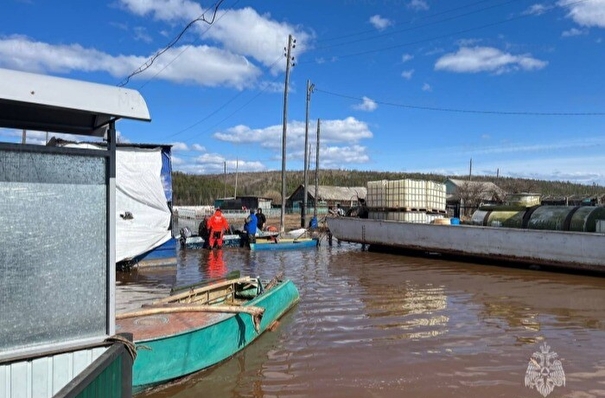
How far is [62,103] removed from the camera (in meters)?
3.11

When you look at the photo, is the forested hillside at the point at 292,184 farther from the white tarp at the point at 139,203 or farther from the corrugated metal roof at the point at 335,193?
the white tarp at the point at 139,203

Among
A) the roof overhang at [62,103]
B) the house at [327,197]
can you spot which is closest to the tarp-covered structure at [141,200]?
the roof overhang at [62,103]

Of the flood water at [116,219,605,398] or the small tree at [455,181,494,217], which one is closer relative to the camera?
the flood water at [116,219,605,398]

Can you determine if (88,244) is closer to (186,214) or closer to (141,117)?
(141,117)

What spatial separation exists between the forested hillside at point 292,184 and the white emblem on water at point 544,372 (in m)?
60.1

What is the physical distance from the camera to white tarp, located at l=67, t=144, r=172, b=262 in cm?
1317

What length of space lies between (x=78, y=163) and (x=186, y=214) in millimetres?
43490

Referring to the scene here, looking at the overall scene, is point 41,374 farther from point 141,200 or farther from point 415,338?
point 141,200

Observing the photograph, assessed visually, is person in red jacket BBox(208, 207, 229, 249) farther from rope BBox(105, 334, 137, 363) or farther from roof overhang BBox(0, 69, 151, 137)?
rope BBox(105, 334, 137, 363)

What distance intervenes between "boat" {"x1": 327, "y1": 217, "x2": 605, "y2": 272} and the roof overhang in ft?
48.6

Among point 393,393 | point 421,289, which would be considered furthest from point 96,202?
point 421,289

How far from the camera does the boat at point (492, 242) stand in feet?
47.9

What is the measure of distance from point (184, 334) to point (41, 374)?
7.70ft

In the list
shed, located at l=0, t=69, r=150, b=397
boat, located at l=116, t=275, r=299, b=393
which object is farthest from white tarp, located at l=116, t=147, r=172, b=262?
shed, located at l=0, t=69, r=150, b=397
